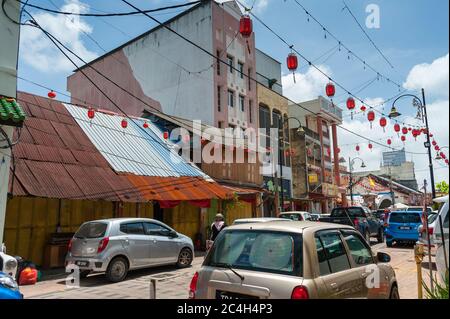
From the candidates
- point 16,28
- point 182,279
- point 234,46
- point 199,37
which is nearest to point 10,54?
point 16,28

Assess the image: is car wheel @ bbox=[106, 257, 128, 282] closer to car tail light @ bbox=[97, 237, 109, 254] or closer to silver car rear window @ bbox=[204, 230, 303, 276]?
car tail light @ bbox=[97, 237, 109, 254]

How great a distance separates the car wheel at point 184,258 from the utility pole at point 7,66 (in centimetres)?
572

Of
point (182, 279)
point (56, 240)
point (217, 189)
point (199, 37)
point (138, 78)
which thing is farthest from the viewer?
point (138, 78)

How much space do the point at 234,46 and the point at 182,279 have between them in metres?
24.3

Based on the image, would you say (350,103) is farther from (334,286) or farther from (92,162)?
(334,286)

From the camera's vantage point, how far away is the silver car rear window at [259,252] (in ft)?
13.4

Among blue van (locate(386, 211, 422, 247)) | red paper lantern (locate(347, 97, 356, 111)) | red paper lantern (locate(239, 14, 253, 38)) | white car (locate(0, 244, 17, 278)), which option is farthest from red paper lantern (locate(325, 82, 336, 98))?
white car (locate(0, 244, 17, 278))

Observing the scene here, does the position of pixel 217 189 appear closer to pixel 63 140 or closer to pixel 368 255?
pixel 63 140

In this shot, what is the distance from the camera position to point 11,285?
213 inches

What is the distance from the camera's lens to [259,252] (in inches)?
171

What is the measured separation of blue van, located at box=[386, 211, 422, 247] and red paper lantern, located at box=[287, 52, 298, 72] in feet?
32.8

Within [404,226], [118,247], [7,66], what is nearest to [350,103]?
[404,226]

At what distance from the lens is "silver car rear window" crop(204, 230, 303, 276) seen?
410cm

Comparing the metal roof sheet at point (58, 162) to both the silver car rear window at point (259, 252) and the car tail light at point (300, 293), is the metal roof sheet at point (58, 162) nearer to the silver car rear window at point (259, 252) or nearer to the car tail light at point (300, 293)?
the silver car rear window at point (259, 252)
